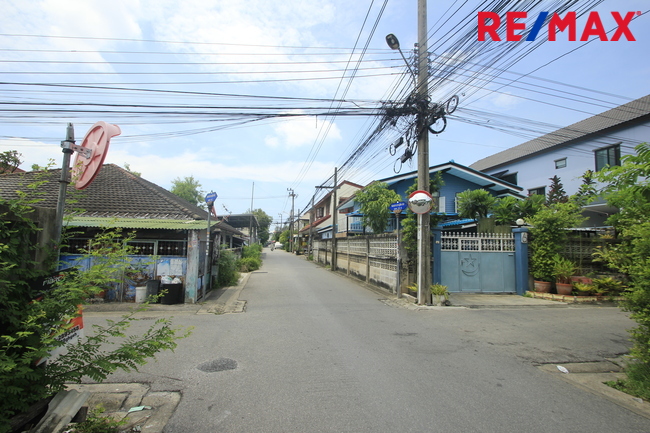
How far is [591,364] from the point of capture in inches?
212

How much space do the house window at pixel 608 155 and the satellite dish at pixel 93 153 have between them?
24493 millimetres

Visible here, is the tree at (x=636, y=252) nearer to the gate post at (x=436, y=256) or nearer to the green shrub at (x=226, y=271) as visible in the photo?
the gate post at (x=436, y=256)

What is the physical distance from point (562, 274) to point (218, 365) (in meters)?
11.1

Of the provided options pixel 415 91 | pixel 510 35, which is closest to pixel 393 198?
pixel 415 91

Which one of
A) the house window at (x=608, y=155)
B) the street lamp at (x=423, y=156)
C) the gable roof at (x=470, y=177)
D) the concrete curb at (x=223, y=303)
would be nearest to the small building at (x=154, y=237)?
the concrete curb at (x=223, y=303)

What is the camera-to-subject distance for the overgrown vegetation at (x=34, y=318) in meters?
2.58

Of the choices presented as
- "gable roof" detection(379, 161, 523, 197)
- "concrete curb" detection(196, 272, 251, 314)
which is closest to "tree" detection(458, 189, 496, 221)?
"gable roof" detection(379, 161, 523, 197)

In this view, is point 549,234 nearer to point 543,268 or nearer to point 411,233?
point 543,268

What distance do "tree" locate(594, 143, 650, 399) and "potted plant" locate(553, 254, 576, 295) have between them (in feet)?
22.1

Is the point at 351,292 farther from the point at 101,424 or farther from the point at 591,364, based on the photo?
the point at 101,424

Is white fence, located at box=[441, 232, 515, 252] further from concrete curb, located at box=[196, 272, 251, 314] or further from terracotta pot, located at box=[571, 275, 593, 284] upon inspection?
concrete curb, located at box=[196, 272, 251, 314]

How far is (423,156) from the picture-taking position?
10.9 metres

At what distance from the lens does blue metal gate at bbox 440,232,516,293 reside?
1211 centimetres

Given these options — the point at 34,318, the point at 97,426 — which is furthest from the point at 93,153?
the point at 97,426
